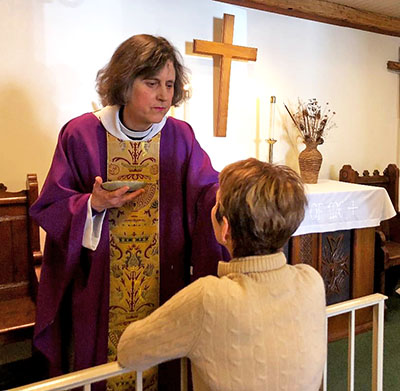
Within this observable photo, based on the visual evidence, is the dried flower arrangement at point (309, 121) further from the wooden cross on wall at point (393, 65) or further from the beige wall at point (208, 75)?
the wooden cross on wall at point (393, 65)

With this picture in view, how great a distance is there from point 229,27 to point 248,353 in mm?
2203

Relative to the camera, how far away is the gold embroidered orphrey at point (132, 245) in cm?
130

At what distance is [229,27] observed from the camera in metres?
2.55

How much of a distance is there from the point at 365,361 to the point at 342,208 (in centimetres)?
84

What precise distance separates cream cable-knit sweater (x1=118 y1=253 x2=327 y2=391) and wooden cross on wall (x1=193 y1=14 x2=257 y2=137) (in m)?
1.87

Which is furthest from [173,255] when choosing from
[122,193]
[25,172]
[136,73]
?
[25,172]

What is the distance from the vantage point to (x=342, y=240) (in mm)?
2533

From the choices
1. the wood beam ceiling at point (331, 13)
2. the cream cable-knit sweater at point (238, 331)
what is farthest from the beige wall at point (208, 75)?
the cream cable-knit sweater at point (238, 331)

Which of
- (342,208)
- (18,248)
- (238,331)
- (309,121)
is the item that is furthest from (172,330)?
(309,121)

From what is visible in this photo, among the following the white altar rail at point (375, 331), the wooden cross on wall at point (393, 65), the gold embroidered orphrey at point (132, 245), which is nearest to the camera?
the white altar rail at point (375, 331)

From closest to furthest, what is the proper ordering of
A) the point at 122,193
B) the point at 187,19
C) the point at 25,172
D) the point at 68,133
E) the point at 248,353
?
the point at 248,353 → the point at 122,193 → the point at 68,133 → the point at 25,172 → the point at 187,19

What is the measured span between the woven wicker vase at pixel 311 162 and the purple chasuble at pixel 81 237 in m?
1.49

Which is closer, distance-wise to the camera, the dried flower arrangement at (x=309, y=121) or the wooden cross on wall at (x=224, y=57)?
the wooden cross on wall at (x=224, y=57)

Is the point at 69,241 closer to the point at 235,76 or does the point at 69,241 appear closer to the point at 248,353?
the point at 248,353
